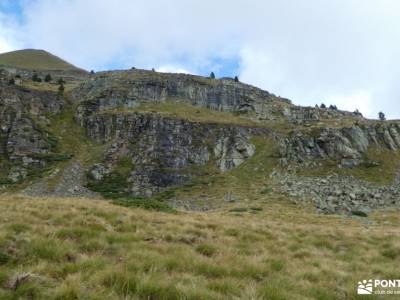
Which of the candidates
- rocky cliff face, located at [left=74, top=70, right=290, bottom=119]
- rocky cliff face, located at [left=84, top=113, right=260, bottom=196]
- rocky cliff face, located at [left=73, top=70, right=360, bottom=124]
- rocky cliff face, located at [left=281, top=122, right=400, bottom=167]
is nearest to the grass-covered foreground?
rocky cliff face, located at [left=84, top=113, right=260, bottom=196]

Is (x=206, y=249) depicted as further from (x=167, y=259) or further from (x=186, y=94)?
(x=186, y=94)

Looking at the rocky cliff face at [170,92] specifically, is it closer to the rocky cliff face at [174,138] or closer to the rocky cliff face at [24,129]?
the rocky cliff face at [174,138]

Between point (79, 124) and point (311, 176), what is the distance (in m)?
38.8

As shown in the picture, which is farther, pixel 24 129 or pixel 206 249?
pixel 24 129

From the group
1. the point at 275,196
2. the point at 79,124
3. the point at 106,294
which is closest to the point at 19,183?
the point at 79,124

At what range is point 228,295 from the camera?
7.58m

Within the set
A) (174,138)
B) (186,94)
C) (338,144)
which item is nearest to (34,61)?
(186,94)

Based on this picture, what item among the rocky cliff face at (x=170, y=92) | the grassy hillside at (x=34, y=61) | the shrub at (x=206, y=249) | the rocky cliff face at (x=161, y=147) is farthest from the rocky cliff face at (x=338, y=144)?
the grassy hillside at (x=34, y=61)

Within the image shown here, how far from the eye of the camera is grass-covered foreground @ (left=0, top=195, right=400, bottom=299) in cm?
744

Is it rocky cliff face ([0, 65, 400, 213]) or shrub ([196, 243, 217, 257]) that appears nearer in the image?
shrub ([196, 243, 217, 257])

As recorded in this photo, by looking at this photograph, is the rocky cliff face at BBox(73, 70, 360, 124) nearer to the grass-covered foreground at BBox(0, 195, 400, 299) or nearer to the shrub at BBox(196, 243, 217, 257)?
the grass-covered foreground at BBox(0, 195, 400, 299)

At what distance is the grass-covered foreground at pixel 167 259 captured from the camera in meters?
7.44

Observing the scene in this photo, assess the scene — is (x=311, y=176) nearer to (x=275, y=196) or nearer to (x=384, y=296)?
(x=275, y=196)

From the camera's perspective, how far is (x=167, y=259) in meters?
9.28
